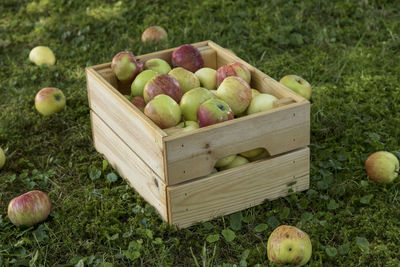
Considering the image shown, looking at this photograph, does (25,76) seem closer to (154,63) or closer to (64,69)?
(64,69)

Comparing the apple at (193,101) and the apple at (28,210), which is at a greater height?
the apple at (193,101)

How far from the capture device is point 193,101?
3180mm

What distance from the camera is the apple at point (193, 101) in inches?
125

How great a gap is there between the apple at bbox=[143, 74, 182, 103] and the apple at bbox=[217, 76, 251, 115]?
0.73ft

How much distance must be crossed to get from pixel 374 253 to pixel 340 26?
9.73ft

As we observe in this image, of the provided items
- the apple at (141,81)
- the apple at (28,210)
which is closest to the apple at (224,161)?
the apple at (141,81)

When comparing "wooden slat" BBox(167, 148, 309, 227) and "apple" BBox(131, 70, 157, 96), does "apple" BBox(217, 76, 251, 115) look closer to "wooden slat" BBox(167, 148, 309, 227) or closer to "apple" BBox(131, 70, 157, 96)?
"wooden slat" BBox(167, 148, 309, 227)

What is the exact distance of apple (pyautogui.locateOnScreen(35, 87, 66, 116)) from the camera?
419 centimetres

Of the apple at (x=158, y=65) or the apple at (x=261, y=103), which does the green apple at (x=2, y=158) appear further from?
the apple at (x=261, y=103)

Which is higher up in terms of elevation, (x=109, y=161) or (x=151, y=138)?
(x=151, y=138)

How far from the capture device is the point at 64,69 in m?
4.87

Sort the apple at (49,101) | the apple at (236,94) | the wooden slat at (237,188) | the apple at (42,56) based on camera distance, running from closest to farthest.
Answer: the wooden slat at (237,188)
the apple at (236,94)
the apple at (49,101)
the apple at (42,56)

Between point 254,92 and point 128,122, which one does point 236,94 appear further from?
point 128,122

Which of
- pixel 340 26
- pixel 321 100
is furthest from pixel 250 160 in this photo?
pixel 340 26
